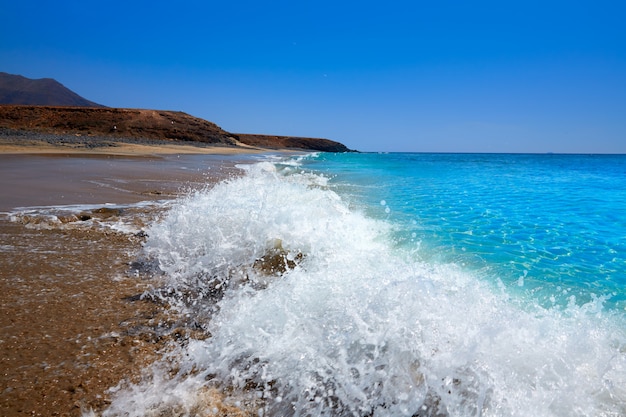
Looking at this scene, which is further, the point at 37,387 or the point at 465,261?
the point at 465,261

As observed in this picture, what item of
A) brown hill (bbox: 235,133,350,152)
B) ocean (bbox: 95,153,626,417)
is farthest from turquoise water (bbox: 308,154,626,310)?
brown hill (bbox: 235,133,350,152)

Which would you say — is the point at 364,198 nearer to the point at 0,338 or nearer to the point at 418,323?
the point at 418,323

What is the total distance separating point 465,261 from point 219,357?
3.71m

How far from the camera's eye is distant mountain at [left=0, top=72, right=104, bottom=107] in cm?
12488

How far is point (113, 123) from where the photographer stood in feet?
135

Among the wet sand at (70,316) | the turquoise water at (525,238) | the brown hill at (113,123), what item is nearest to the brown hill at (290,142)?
the brown hill at (113,123)

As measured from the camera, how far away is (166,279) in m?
3.58

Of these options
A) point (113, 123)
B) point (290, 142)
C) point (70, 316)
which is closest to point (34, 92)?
point (290, 142)

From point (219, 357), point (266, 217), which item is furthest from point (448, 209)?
point (219, 357)

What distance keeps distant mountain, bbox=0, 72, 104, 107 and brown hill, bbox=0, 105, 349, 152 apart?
3984 inches

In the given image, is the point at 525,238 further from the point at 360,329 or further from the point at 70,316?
the point at 70,316

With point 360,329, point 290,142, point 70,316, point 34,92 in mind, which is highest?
point 34,92

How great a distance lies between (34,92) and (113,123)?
12127 centimetres

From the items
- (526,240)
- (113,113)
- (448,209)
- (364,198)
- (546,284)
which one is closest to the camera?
(546,284)
